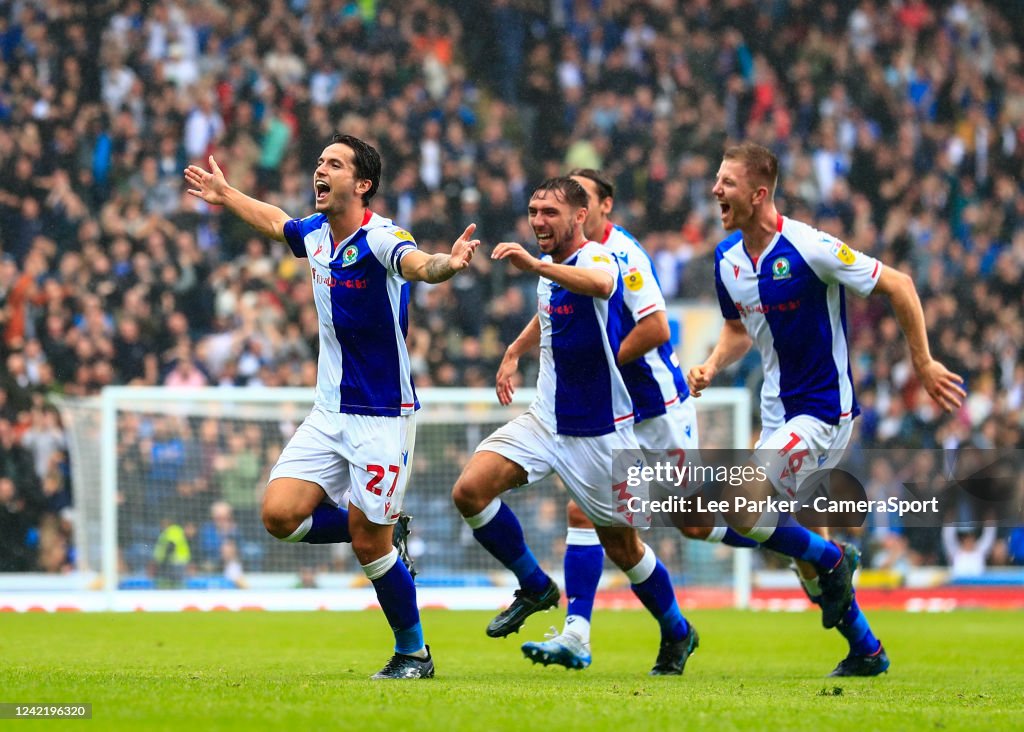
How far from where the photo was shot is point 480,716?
18.8 feet

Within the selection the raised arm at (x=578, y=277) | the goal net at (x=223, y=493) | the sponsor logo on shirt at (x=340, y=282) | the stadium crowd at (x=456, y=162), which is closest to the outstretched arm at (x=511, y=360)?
the raised arm at (x=578, y=277)

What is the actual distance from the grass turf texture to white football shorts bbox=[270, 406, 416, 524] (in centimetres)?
90

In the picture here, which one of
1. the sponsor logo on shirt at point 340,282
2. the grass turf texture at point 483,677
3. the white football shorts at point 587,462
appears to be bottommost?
the grass turf texture at point 483,677

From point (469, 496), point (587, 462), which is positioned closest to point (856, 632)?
point (587, 462)

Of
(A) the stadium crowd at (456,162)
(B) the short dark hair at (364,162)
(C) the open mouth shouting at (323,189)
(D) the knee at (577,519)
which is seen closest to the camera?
(C) the open mouth shouting at (323,189)

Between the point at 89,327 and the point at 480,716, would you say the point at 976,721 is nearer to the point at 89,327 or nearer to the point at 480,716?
the point at 480,716

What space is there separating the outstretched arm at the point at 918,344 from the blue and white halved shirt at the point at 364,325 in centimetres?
259

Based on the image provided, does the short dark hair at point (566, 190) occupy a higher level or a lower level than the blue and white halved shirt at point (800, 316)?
higher

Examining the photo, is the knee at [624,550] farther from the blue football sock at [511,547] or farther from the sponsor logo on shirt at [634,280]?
the sponsor logo on shirt at [634,280]

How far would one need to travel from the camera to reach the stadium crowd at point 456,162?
1673 cm

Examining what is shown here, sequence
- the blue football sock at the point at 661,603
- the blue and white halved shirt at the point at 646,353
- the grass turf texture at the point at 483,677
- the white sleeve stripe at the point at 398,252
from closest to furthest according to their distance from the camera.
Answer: the grass turf texture at the point at 483,677 → the white sleeve stripe at the point at 398,252 → the blue football sock at the point at 661,603 → the blue and white halved shirt at the point at 646,353

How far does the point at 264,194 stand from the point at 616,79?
593 centimetres

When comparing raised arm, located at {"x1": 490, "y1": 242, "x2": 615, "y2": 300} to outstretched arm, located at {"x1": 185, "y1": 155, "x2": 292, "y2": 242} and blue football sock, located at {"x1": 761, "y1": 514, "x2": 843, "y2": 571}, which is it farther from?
blue football sock, located at {"x1": 761, "y1": 514, "x2": 843, "y2": 571}

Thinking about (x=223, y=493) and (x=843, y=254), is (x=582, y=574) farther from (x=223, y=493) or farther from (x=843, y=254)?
(x=223, y=493)
